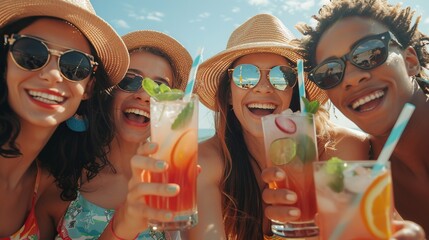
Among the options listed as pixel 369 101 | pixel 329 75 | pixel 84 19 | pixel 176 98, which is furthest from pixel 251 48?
pixel 176 98

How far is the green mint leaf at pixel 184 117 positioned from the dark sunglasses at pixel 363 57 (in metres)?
1.43

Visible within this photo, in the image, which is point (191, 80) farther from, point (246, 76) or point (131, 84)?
point (131, 84)

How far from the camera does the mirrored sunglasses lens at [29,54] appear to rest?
8.38ft

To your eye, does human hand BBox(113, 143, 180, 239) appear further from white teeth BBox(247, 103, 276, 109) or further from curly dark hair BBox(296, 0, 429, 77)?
curly dark hair BBox(296, 0, 429, 77)

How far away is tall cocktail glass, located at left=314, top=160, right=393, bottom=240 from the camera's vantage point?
1.59 metres

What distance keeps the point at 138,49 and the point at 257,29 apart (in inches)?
50.0

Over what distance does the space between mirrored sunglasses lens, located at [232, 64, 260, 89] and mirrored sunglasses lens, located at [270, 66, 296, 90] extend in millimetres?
148

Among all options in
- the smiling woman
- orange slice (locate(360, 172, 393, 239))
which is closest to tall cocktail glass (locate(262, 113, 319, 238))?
orange slice (locate(360, 172, 393, 239))

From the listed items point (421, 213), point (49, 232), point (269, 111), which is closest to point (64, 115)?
point (49, 232)

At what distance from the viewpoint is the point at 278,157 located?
2148 mm

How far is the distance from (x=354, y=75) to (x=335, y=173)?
137 centimetres

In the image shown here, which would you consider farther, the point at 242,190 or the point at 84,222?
the point at 242,190

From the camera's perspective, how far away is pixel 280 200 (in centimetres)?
204

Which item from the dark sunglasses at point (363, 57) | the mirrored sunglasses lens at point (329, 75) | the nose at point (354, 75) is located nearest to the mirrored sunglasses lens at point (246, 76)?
the mirrored sunglasses lens at point (329, 75)
